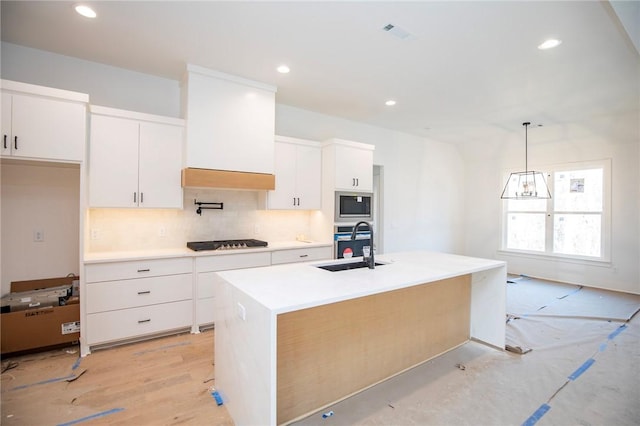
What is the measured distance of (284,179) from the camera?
4125 millimetres

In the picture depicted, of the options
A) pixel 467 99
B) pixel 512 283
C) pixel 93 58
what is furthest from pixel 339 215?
pixel 512 283

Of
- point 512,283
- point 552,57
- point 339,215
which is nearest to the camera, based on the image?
point 552,57

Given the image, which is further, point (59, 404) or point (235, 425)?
point (59, 404)

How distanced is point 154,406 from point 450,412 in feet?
6.56

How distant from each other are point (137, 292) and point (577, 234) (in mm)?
7049

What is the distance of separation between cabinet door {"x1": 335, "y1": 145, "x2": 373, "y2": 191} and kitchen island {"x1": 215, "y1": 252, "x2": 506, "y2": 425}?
1.76 m

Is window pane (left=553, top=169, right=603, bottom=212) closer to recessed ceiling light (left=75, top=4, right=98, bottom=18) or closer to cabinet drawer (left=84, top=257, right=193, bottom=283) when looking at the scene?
cabinet drawer (left=84, top=257, right=193, bottom=283)

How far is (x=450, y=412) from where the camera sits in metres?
2.03

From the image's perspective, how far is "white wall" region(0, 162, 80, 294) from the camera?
2912 millimetres

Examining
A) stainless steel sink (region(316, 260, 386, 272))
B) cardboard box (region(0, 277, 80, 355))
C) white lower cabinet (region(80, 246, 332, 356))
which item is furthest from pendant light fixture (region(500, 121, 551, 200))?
cardboard box (region(0, 277, 80, 355))

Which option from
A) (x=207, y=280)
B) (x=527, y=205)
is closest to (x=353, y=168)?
(x=207, y=280)

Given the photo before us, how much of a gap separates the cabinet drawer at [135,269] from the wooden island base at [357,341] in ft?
5.94

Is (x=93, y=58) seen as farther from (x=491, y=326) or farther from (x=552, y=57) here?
(x=491, y=326)

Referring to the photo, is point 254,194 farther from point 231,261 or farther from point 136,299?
point 136,299
